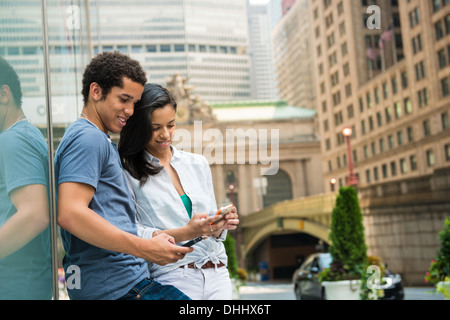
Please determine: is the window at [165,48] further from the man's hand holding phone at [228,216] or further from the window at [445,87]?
the man's hand holding phone at [228,216]

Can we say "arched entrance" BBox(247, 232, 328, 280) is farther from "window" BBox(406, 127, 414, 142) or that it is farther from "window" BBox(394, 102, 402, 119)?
"window" BBox(394, 102, 402, 119)

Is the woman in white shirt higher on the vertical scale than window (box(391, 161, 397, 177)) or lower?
lower

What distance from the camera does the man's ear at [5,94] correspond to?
5.17 ft

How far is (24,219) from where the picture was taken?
1551mm

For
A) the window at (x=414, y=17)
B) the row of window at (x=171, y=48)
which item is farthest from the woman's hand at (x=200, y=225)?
the window at (x=414, y=17)

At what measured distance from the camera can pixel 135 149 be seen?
7.21 feet

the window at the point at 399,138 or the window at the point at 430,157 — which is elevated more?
the window at the point at 399,138

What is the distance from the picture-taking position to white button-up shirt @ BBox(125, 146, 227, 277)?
7.11 feet

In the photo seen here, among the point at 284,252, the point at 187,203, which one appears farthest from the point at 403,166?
the point at 187,203

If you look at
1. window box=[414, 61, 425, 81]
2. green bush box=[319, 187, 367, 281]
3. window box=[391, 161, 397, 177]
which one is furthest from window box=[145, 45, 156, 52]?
window box=[391, 161, 397, 177]

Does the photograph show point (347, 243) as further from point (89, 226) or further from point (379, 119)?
point (379, 119)

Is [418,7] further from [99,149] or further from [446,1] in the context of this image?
[99,149]

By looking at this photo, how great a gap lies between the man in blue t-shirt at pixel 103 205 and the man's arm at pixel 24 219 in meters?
0.06

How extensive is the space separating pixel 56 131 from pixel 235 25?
90.1ft
